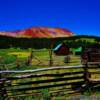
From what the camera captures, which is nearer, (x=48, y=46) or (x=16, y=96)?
(x=16, y=96)

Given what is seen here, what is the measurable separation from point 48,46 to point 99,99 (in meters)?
47.5

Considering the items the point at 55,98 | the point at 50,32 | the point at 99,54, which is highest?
the point at 50,32

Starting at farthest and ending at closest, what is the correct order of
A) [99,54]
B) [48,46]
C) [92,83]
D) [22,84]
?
[48,46], [99,54], [92,83], [22,84]

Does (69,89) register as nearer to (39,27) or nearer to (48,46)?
(48,46)

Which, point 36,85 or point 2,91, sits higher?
point 36,85

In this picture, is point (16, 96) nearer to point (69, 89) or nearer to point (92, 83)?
point (69, 89)

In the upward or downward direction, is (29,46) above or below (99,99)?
above

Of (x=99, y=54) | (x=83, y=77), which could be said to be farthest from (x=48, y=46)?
(x=83, y=77)

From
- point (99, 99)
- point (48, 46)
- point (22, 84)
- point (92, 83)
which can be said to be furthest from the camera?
point (48, 46)

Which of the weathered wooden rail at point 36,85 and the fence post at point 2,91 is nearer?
the fence post at point 2,91

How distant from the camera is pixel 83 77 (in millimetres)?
13516

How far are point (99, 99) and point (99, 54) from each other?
44.0ft

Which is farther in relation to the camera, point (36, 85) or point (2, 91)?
point (36, 85)

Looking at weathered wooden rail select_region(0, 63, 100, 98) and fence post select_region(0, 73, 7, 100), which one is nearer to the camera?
fence post select_region(0, 73, 7, 100)
